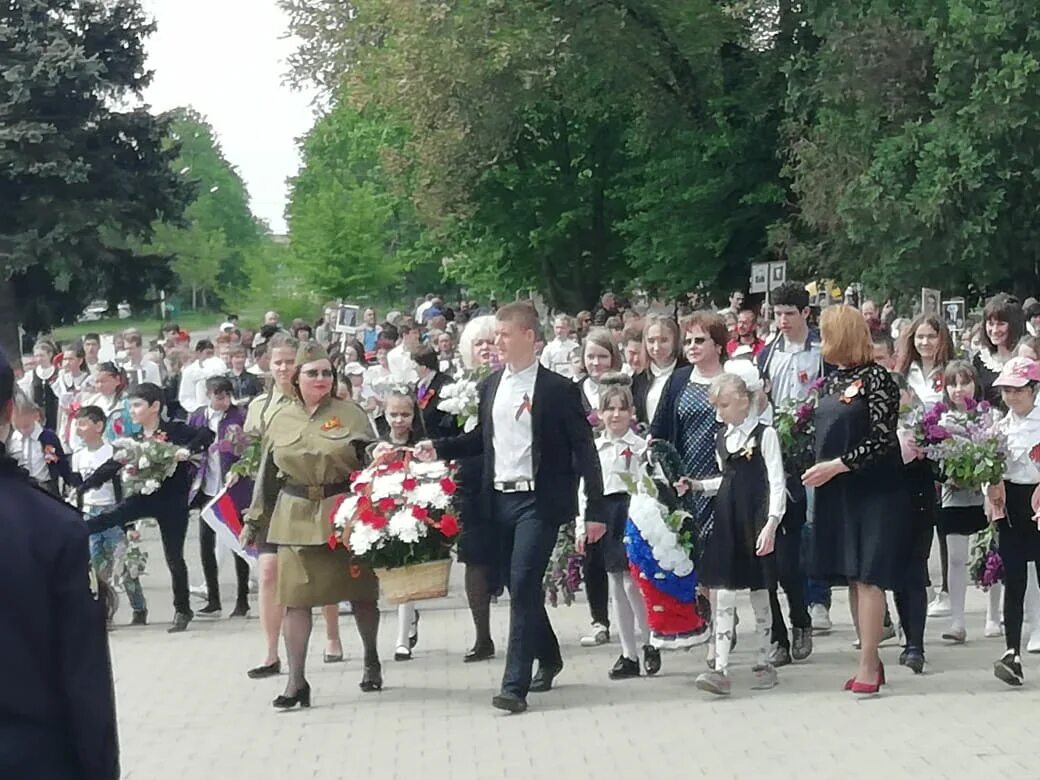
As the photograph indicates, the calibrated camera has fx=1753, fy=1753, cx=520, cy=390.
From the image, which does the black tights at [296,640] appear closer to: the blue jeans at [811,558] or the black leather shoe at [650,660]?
the black leather shoe at [650,660]

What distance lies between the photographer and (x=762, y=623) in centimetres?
924

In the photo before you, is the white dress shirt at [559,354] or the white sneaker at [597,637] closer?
the white sneaker at [597,637]

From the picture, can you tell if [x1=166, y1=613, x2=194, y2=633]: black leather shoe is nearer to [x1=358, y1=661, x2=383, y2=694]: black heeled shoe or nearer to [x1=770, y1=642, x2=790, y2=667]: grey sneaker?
[x1=358, y1=661, x2=383, y2=694]: black heeled shoe

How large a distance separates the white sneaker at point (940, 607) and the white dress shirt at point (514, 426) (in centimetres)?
370

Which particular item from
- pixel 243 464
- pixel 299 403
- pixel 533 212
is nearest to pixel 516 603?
pixel 299 403

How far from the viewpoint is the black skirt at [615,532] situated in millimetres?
9812

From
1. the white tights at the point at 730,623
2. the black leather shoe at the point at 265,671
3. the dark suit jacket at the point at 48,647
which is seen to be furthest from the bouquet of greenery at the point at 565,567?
the dark suit jacket at the point at 48,647

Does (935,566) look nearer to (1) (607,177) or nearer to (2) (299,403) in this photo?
(2) (299,403)

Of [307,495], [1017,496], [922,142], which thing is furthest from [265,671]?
[922,142]

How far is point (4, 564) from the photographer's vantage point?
3635 millimetres

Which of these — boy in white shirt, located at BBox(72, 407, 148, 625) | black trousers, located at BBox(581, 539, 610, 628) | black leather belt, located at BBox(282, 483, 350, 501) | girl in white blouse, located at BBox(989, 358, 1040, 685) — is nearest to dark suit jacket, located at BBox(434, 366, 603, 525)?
black leather belt, located at BBox(282, 483, 350, 501)

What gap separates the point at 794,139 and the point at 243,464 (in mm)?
25407

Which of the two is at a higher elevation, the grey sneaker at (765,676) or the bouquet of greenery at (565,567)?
the bouquet of greenery at (565,567)

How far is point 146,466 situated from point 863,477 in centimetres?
530
